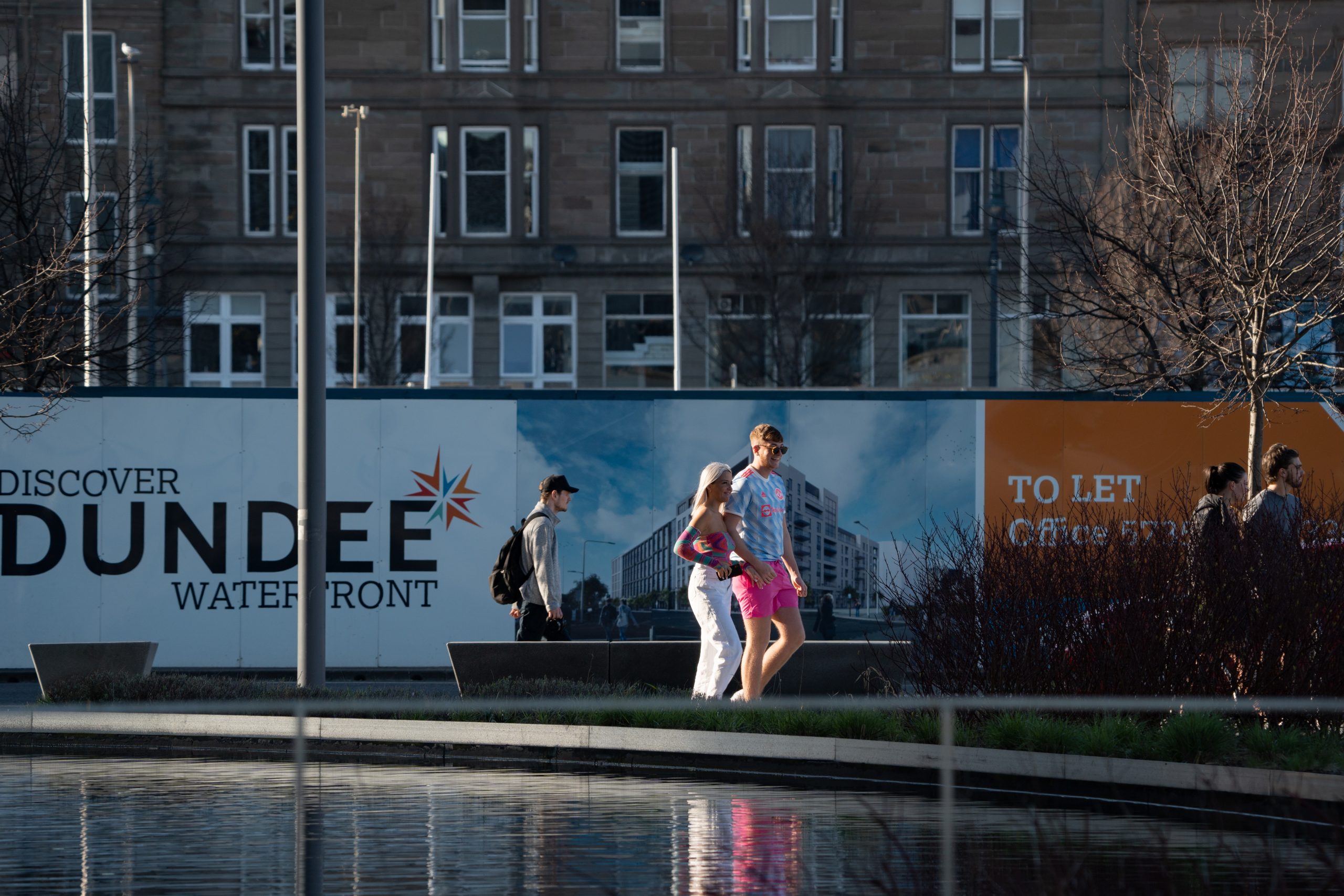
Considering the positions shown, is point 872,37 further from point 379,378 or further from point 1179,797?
point 1179,797

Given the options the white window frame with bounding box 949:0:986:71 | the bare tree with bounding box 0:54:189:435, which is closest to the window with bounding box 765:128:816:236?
the white window frame with bounding box 949:0:986:71

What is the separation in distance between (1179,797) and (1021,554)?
2315mm

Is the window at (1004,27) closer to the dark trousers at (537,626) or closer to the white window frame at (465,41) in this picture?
the white window frame at (465,41)

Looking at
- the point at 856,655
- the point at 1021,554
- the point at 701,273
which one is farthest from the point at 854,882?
the point at 701,273

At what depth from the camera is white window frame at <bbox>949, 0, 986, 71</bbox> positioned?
4022 centimetres

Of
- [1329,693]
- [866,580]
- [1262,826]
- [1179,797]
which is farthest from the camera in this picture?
[866,580]

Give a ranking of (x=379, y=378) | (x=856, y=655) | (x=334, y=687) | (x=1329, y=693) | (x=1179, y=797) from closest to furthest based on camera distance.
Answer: (x=1179, y=797)
(x=1329, y=693)
(x=856, y=655)
(x=334, y=687)
(x=379, y=378)

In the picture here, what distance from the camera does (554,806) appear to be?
965cm

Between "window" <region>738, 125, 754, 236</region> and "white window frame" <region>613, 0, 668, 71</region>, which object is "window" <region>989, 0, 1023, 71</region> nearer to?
"window" <region>738, 125, 754, 236</region>

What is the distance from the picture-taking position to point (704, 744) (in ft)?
37.0

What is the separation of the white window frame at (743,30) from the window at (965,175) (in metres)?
Answer: 4.96

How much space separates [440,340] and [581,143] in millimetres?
5471

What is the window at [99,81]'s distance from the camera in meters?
38.9

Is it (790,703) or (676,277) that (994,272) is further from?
(790,703)
